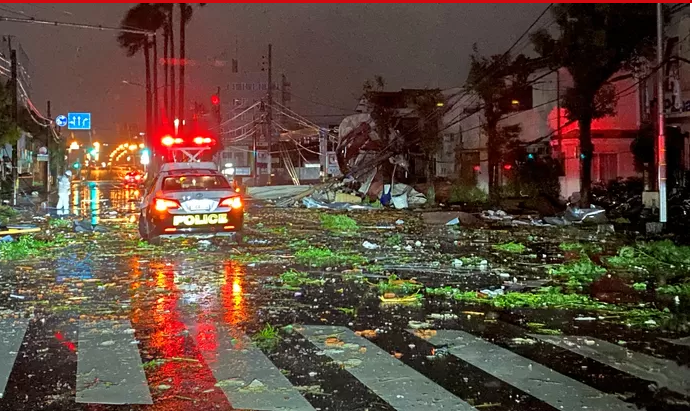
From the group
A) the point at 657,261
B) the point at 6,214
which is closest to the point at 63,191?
the point at 6,214

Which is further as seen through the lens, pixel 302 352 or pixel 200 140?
pixel 200 140

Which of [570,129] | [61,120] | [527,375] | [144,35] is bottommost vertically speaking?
[527,375]

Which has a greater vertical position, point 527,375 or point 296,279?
point 296,279

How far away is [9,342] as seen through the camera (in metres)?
7.29

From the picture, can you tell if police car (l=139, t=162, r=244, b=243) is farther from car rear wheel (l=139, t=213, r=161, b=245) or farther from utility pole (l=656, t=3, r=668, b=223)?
utility pole (l=656, t=3, r=668, b=223)

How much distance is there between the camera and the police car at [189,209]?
1484 cm

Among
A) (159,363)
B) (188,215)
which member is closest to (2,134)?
(188,215)

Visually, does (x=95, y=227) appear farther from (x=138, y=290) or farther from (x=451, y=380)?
(x=451, y=380)

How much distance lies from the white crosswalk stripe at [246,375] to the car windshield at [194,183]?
313 inches

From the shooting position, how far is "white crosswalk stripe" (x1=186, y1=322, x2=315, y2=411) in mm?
5427

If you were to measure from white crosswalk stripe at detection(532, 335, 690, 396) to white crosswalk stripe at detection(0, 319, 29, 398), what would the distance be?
4785mm

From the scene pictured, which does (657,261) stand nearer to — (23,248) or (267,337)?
(267,337)

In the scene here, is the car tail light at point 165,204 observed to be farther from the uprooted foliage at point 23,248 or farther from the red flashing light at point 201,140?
the red flashing light at point 201,140

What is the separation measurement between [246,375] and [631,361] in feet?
10.7
